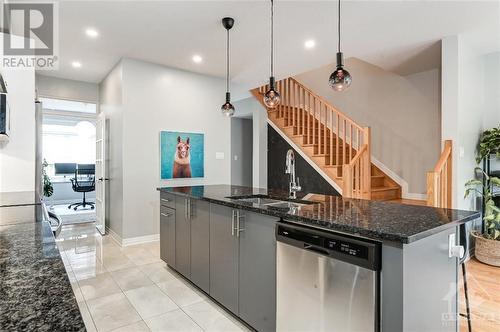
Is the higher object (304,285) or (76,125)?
(76,125)

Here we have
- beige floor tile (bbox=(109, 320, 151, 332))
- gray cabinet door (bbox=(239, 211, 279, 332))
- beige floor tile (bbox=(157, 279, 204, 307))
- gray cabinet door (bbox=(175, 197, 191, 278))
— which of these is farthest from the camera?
gray cabinet door (bbox=(175, 197, 191, 278))

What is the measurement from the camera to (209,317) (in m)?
2.26

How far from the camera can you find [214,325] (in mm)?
2148

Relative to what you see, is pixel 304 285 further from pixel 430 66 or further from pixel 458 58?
pixel 430 66

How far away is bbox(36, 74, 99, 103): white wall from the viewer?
5.05 m

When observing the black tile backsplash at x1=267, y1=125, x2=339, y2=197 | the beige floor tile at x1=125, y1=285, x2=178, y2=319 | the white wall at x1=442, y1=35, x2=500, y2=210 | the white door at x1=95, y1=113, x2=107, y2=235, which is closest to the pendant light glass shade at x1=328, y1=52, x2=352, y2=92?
the white wall at x1=442, y1=35, x2=500, y2=210

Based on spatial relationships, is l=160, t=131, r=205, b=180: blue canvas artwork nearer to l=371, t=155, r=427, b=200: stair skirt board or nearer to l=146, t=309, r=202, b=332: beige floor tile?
l=146, t=309, r=202, b=332: beige floor tile

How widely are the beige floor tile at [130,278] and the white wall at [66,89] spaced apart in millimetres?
3747

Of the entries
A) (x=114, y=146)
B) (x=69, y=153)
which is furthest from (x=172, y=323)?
(x=69, y=153)

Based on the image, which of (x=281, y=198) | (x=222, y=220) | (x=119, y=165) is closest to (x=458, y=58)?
(x=281, y=198)

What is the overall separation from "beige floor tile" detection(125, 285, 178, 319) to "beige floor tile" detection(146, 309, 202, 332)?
0.08 metres

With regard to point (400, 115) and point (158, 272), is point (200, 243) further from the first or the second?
point (400, 115)

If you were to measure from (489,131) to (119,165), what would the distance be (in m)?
5.35

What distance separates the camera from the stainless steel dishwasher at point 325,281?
1316mm
